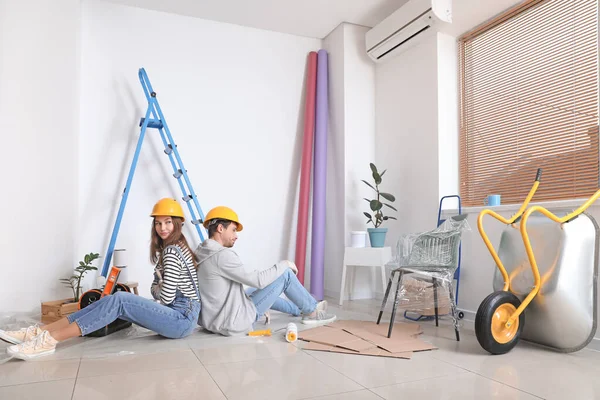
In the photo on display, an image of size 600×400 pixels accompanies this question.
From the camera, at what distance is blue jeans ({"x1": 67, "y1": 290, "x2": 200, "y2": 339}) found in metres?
2.54

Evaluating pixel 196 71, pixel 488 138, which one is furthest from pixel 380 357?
pixel 196 71

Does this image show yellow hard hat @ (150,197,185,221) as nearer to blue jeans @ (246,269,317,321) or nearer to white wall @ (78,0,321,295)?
blue jeans @ (246,269,317,321)

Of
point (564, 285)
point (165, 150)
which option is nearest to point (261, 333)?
point (564, 285)

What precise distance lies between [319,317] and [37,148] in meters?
2.42

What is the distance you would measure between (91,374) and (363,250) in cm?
253

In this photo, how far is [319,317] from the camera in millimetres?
3420

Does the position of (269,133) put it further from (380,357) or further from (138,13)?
(380,357)

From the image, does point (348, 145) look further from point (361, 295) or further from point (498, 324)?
point (498, 324)

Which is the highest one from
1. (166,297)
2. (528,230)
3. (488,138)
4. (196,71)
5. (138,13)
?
(138,13)

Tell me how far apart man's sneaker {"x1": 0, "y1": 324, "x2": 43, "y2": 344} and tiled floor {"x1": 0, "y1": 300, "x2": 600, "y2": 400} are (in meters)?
0.14

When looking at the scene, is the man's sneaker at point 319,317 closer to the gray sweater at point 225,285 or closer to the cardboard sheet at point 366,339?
the cardboard sheet at point 366,339

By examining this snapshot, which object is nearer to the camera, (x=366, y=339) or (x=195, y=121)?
(x=366, y=339)

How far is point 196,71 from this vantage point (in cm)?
459

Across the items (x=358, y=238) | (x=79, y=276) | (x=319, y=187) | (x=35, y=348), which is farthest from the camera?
(x=319, y=187)
